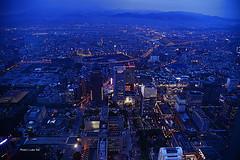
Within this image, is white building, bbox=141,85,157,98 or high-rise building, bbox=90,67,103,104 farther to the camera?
high-rise building, bbox=90,67,103,104

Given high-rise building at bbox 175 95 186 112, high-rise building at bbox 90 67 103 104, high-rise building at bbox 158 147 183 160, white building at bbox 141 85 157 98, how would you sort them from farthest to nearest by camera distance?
high-rise building at bbox 90 67 103 104 < white building at bbox 141 85 157 98 < high-rise building at bbox 175 95 186 112 < high-rise building at bbox 158 147 183 160

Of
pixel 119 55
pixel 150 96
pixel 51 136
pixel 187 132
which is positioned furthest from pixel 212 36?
pixel 51 136

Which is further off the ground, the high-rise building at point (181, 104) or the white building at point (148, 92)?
the white building at point (148, 92)

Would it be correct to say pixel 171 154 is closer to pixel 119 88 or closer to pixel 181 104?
pixel 181 104

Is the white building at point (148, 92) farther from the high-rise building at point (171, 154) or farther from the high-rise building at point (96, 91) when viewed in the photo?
the high-rise building at point (171, 154)

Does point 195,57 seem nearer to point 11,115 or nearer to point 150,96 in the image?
point 150,96

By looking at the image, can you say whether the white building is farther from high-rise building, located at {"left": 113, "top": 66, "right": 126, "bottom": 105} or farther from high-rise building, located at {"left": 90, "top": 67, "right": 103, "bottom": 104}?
high-rise building, located at {"left": 90, "top": 67, "right": 103, "bottom": 104}

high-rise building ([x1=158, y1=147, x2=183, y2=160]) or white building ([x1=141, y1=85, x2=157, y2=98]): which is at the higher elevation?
white building ([x1=141, y1=85, x2=157, y2=98])

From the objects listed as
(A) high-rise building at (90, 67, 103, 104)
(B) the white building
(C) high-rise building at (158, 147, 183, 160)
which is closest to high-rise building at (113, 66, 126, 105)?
(A) high-rise building at (90, 67, 103, 104)

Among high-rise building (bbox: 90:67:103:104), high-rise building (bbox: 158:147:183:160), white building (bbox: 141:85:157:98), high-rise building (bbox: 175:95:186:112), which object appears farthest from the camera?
high-rise building (bbox: 90:67:103:104)

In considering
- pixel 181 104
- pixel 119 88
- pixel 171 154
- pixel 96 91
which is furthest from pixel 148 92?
pixel 171 154

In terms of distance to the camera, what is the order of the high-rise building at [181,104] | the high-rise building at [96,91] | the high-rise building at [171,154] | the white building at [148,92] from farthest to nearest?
the high-rise building at [96,91] → the white building at [148,92] → the high-rise building at [181,104] → the high-rise building at [171,154]

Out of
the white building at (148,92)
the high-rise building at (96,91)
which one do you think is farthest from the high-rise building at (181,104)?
the high-rise building at (96,91)
